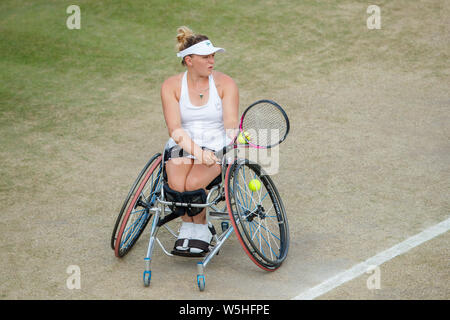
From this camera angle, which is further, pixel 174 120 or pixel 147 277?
pixel 174 120

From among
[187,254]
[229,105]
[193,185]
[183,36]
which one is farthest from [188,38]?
[187,254]

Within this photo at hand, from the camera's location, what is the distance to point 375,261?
462 centimetres

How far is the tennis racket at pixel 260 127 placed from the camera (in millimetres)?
4656

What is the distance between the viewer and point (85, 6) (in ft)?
36.8

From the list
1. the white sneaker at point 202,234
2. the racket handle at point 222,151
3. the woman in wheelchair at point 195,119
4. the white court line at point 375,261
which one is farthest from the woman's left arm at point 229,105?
the white court line at point 375,261

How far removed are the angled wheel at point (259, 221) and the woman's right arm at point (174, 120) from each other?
37 centimetres

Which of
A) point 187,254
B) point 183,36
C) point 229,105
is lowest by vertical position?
point 187,254

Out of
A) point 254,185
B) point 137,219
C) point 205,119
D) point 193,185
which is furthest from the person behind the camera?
point 137,219

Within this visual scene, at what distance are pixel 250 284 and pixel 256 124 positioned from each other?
3.83 feet

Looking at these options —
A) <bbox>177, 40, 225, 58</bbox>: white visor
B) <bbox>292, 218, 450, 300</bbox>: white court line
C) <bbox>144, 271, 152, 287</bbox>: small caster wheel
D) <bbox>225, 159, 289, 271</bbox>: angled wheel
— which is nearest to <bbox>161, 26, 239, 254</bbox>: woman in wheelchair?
<bbox>177, 40, 225, 58</bbox>: white visor

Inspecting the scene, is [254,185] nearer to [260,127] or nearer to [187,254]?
[260,127]

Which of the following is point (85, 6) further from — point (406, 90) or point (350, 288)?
point (350, 288)

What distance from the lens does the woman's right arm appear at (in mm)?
4609

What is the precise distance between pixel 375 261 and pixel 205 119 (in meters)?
1.63
